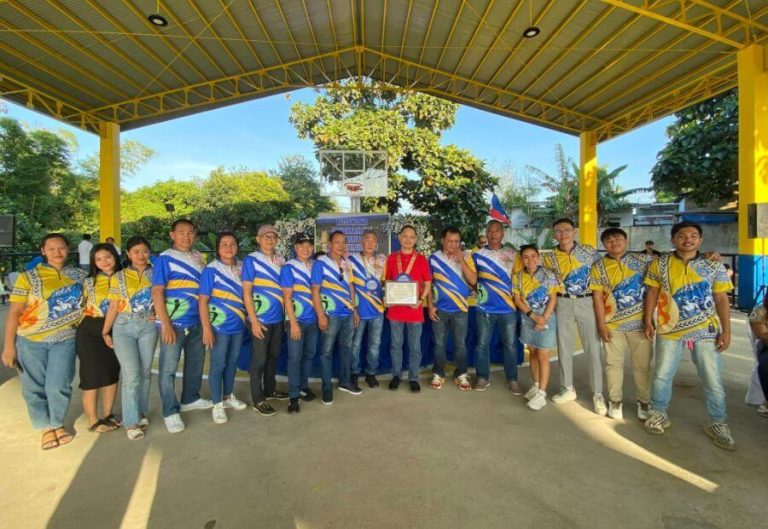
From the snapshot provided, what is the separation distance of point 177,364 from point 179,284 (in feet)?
1.89

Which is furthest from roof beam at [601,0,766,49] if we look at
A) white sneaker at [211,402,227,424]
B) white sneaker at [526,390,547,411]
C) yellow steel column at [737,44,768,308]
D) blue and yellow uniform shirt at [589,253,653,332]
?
white sneaker at [211,402,227,424]

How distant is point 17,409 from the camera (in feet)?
11.3

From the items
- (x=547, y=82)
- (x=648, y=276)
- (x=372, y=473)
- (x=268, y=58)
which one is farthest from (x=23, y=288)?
(x=547, y=82)

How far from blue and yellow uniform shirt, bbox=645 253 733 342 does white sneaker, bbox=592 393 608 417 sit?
756mm

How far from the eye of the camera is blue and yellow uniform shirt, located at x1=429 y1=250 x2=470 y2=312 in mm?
3691

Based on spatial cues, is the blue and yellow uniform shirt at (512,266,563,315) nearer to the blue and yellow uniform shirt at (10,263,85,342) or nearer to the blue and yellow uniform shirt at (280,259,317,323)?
the blue and yellow uniform shirt at (280,259,317,323)

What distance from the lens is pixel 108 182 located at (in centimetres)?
1129

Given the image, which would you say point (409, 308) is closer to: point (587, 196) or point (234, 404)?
point (234, 404)

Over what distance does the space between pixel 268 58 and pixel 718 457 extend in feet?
36.9

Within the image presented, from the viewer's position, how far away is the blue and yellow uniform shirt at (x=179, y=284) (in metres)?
2.89

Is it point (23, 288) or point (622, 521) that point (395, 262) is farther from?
point (23, 288)

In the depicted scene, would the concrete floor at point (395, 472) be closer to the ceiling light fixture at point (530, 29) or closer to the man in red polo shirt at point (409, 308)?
the man in red polo shirt at point (409, 308)

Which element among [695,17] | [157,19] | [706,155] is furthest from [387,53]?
[706,155]

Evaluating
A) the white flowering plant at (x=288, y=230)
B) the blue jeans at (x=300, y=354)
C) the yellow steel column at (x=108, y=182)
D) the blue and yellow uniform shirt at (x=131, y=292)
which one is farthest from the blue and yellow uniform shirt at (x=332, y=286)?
the yellow steel column at (x=108, y=182)
